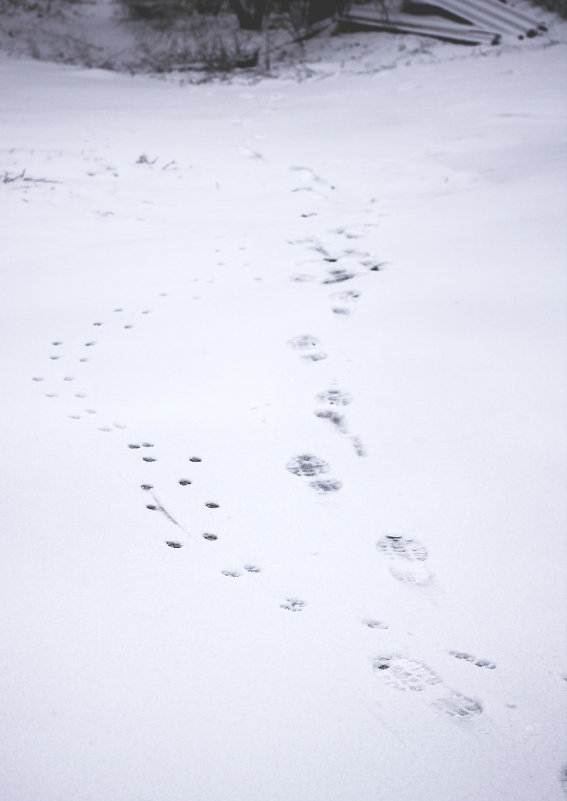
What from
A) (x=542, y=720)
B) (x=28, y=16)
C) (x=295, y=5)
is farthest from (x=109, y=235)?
(x=28, y=16)

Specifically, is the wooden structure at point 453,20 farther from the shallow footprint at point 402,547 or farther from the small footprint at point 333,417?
the shallow footprint at point 402,547

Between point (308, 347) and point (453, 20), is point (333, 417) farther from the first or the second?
point (453, 20)

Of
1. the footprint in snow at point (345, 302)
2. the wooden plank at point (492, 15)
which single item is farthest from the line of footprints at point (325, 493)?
the wooden plank at point (492, 15)

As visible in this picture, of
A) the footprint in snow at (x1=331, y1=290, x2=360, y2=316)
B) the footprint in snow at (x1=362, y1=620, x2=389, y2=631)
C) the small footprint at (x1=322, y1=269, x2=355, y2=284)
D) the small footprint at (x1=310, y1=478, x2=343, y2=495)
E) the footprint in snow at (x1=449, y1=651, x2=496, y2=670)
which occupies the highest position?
the small footprint at (x1=322, y1=269, x2=355, y2=284)

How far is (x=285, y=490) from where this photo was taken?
1442 millimetres

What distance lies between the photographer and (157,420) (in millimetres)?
1644

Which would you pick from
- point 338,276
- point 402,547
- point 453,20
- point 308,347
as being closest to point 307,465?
point 402,547

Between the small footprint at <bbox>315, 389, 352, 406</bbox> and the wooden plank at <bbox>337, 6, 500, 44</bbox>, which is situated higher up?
the wooden plank at <bbox>337, 6, 500, 44</bbox>

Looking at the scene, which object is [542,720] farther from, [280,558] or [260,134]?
[260,134]

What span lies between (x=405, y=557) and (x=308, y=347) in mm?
910

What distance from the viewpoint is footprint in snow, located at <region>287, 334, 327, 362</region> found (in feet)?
6.43

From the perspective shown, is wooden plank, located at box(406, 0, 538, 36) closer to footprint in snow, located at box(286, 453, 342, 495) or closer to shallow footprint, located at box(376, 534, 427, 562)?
footprint in snow, located at box(286, 453, 342, 495)

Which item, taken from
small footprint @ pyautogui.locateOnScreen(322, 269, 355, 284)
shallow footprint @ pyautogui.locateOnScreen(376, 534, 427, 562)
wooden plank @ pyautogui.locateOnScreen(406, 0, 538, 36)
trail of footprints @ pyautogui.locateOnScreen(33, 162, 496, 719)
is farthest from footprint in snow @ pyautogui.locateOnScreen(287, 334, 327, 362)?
wooden plank @ pyautogui.locateOnScreen(406, 0, 538, 36)

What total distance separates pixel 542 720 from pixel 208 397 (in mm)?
1149
